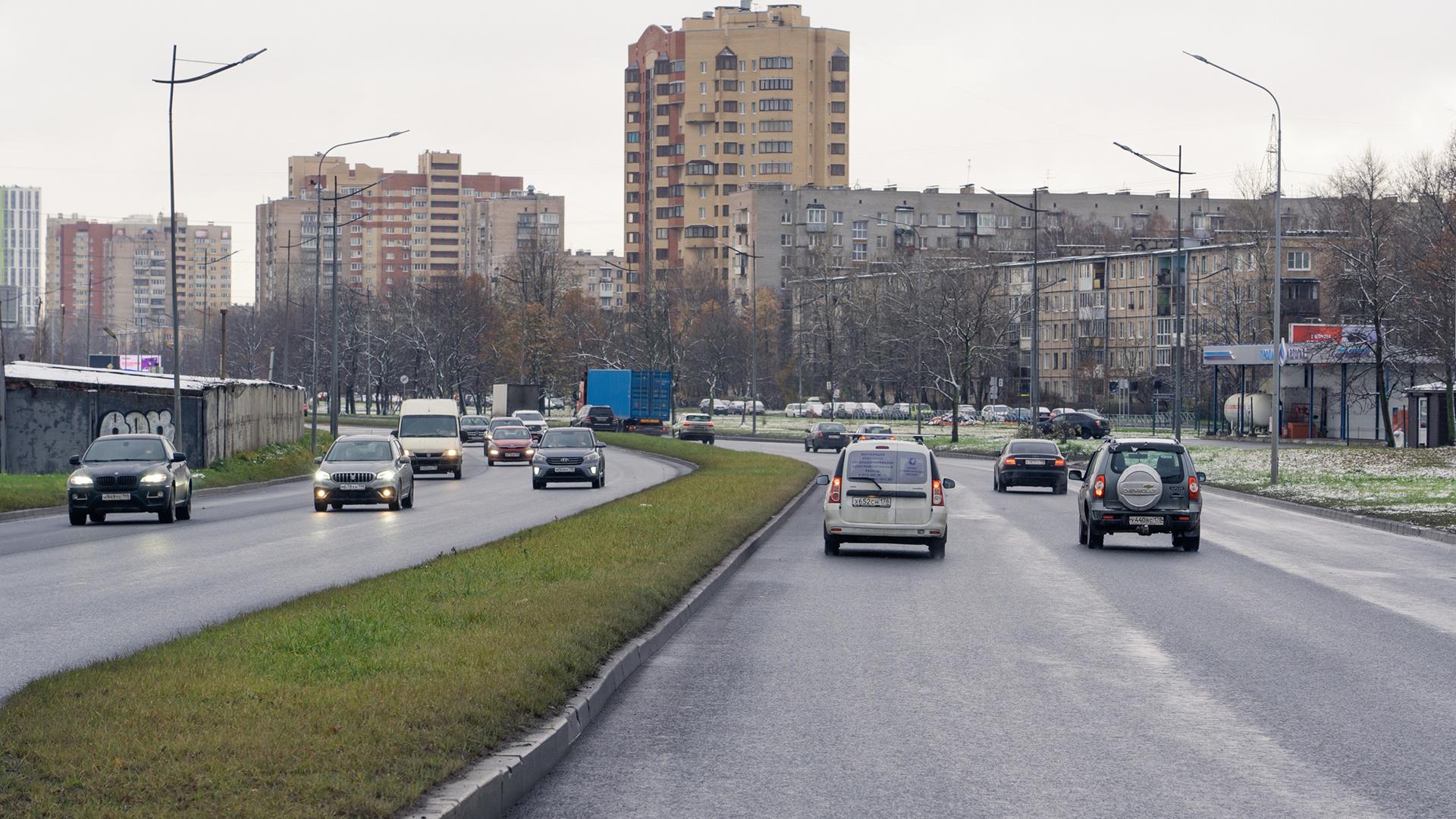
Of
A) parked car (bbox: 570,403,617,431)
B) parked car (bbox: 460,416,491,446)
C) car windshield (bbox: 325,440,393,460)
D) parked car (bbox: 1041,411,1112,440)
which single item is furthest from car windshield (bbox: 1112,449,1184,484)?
parked car (bbox: 570,403,617,431)

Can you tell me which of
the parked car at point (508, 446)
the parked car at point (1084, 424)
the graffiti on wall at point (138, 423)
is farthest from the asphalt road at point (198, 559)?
the parked car at point (1084, 424)

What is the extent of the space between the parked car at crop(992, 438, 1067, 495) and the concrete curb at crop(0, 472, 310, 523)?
19690 mm

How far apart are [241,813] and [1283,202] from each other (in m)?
164

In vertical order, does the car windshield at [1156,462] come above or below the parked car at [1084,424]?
above

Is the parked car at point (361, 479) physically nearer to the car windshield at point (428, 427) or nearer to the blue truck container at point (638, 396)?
the car windshield at point (428, 427)

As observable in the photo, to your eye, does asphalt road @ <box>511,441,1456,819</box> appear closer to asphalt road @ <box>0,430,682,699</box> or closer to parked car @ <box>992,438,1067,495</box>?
asphalt road @ <box>0,430,682,699</box>

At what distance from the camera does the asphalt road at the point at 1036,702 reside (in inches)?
308

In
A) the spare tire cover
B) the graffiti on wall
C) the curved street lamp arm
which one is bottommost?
the spare tire cover

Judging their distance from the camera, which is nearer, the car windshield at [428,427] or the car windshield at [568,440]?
the car windshield at [568,440]

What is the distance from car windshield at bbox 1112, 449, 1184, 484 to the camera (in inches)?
949

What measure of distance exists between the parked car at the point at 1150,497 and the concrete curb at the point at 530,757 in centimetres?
1217

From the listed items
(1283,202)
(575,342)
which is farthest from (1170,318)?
(575,342)

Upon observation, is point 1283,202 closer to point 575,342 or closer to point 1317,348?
point 575,342

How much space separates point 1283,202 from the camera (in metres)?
159
